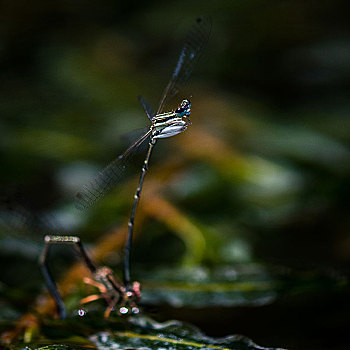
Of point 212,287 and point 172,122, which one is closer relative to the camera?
point 172,122

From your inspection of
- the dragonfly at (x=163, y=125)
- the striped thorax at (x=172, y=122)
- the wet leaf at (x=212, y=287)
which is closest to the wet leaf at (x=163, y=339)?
the wet leaf at (x=212, y=287)

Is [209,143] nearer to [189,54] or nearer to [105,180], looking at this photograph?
[189,54]

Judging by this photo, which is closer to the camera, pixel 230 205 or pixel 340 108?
pixel 230 205

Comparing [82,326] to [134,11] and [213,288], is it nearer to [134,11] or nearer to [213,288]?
[213,288]

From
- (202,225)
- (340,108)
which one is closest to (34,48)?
(340,108)

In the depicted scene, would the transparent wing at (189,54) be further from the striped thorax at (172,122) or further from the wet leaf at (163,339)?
the wet leaf at (163,339)

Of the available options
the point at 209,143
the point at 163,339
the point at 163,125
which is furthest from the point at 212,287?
the point at 209,143
